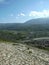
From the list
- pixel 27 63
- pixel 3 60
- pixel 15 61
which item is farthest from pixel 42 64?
pixel 3 60

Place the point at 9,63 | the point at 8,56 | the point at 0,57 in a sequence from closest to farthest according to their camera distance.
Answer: the point at 9,63, the point at 0,57, the point at 8,56

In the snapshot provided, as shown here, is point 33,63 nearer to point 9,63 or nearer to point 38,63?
point 38,63

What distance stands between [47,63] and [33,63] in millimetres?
2516

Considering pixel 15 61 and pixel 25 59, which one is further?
pixel 25 59

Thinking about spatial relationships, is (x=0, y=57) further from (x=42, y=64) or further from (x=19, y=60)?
(x=42, y=64)

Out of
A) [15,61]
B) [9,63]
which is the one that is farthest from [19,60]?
[9,63]

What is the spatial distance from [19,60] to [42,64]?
3315 mm

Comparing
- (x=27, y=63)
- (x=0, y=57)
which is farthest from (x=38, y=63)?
(x=0, y=57)

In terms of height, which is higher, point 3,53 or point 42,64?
point 3,53

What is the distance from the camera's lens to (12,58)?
24.0 m

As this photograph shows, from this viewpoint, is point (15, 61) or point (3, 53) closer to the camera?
point (15, 61)

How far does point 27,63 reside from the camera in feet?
74.4

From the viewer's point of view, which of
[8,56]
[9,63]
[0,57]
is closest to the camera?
[9,63]

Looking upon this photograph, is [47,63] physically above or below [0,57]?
below
